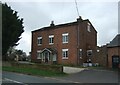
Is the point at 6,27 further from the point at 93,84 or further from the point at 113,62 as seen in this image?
the point at 93,84

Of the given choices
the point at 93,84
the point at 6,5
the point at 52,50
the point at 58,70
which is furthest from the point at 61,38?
the point at 93,84

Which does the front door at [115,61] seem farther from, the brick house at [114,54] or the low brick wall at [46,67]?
the low brick wall at [46,67]

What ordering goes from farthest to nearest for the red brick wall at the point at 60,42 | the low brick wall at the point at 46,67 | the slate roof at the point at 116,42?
the red brick wall at the point at 60,42 < the slate roof at the point at 116,42 < the low brick wall at the point at 46,67

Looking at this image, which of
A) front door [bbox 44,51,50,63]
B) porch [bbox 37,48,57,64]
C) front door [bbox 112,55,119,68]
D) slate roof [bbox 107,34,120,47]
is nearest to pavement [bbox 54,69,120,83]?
front door [bbox 112,55,119,68]

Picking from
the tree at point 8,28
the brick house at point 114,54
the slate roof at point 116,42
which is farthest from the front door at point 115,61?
the tree at point 8,28

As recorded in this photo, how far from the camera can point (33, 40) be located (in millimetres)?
63625

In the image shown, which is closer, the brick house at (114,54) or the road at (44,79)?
the road at (44,79)

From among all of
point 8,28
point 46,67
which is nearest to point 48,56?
point 8,28

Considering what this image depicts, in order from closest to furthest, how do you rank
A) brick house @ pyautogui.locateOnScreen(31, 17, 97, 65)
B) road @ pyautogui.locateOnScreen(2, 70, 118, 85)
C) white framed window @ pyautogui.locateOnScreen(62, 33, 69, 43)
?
road @ pyautogui.locateOnScreen(2, 70, 118, 85) < brick house @ pyautogui.locateOnScreen(31, 17, 97, 65) < white framed window @ pyautogui.locateOnScreen(62, 33, 69, 43)

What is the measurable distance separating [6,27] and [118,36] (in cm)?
1944

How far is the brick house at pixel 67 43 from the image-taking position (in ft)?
174

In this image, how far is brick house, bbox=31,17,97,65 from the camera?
174 feet

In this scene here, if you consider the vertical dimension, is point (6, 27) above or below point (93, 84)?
above

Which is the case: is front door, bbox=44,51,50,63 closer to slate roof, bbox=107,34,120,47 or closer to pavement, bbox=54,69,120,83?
slate roof, bbox=107,34,120,47
